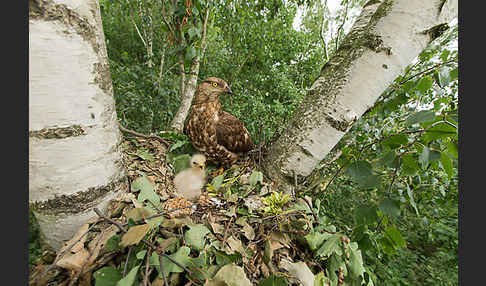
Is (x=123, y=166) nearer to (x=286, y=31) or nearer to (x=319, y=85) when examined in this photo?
(x=319, y=85)

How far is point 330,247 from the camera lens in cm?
54

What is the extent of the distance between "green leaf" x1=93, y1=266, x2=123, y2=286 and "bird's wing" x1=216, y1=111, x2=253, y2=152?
2.55ft

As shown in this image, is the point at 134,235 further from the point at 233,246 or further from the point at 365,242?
the point at 365,242

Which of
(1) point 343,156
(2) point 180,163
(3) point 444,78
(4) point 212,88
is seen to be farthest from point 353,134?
(2) point 180,163

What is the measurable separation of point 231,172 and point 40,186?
649mm

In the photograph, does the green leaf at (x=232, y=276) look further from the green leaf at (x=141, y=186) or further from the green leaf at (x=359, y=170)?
the green leaf at (x=359, y=170)

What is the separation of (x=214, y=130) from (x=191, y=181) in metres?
0.38

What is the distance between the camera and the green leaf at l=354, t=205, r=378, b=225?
0.59 metres

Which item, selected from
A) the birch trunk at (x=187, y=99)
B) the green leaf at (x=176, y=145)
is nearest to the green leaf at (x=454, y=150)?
the green leaf at (x=176, y=145)

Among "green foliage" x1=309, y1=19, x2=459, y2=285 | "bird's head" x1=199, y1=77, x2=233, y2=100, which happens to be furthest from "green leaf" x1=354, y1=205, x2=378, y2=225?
"bird's head" x1=199, y1=77, x2=233, y2=100

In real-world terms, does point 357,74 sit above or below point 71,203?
above

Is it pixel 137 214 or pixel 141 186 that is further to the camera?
pixel 141 186

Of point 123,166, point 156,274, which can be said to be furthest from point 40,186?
point 156,274

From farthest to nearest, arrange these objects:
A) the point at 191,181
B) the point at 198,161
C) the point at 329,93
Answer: the point at 198,161 → the point at 191,181 → the point at 329,93
